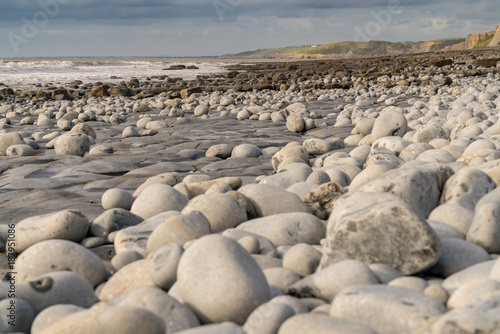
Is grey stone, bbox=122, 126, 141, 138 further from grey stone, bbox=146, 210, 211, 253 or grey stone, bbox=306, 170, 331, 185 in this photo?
grey stone, bbox=146, 210, 211, 253

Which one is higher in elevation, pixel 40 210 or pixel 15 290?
pixel 15 290

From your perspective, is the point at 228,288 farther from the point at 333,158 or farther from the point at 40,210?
the point at 333,158

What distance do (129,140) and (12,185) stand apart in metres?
2.50

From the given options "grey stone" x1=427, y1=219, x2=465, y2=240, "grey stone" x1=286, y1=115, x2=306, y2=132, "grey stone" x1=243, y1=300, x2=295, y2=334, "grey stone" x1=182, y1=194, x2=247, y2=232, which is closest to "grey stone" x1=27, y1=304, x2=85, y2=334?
"grey stone" x1=243, y1=300, x2=295, y2=334

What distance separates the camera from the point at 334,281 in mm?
1707

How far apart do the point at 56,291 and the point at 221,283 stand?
27.3 inches

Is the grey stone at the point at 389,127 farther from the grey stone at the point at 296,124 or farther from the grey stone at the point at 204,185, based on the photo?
the grey stone at the point at 204,185

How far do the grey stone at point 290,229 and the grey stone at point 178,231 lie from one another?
29cm

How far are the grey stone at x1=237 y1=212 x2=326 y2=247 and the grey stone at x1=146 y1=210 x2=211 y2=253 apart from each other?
295mm

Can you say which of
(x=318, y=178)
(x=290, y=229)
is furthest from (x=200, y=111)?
(x=290, y=229)

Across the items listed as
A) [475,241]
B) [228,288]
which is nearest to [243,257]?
[228,288]

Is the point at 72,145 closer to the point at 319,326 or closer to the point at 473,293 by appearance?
the point at 319,326

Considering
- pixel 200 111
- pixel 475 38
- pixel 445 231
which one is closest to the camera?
pixel 445 231

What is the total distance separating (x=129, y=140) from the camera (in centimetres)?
648
